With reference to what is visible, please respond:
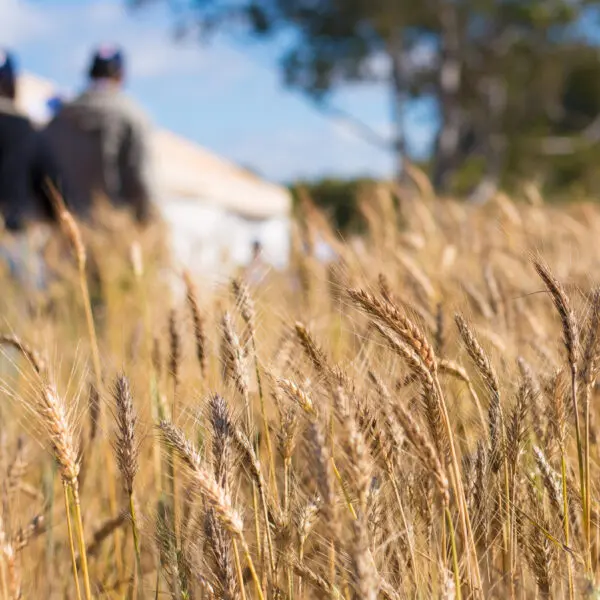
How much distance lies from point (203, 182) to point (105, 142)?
348 centimetres

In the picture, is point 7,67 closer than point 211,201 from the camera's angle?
Yes

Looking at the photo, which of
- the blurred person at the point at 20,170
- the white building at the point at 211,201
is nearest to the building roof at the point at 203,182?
the white building at the point at 211,201

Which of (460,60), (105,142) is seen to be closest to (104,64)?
(105,142)

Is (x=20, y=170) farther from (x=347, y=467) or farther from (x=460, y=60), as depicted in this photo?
(x=460, y=60)

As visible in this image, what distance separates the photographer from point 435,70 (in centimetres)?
1664

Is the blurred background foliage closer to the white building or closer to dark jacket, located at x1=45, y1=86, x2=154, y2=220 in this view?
the white building

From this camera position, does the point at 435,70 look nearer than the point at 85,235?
No

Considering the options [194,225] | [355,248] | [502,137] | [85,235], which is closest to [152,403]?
[355,248]

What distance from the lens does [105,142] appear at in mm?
3822

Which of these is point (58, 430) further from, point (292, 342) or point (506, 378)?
point (506, 378)

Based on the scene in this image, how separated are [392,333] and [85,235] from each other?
2934mm

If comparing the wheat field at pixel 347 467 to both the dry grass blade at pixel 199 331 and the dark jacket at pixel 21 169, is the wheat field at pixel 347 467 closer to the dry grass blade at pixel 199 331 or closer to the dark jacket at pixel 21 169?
the dry grass blade at pixel 199 331

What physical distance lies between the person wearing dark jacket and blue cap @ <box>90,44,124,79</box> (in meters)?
0.37

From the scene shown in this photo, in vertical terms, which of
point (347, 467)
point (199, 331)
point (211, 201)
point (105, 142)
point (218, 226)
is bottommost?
point (347, 467)
